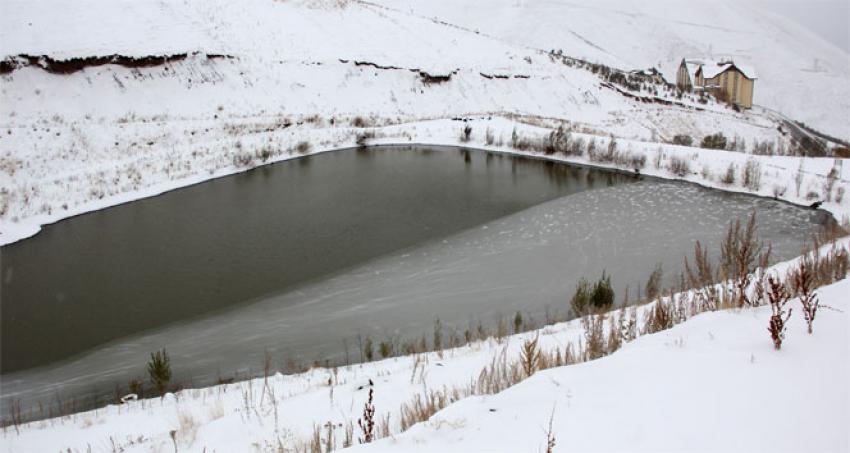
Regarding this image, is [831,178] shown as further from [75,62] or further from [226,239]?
[75,62]

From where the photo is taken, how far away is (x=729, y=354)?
3.76 metres

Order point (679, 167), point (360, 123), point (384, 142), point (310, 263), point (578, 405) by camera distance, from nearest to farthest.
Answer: point (578, 405), point (310, 263), point (679, 167), point (384, 142), point (360, 123)

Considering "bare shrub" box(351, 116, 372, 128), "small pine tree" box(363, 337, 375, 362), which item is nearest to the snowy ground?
"small pine tree" box(363, 337, 375, 362)

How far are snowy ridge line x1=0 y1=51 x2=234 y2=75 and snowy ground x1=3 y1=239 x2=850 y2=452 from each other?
1868cm

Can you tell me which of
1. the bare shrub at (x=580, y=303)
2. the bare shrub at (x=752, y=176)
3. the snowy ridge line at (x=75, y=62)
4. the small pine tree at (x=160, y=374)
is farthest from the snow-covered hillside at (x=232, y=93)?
the bare shrub at (x=580, y=303)

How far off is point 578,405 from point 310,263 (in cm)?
628

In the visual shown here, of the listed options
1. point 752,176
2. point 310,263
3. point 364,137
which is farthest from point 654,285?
point 364,137

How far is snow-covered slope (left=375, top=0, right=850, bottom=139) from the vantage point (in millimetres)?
59562

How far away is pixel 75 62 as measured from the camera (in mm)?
20281

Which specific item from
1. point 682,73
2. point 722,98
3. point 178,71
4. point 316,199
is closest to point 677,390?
point 316,199

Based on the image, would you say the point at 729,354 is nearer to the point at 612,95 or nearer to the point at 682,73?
the point at 612,95

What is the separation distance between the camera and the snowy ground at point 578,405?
2.88 metres

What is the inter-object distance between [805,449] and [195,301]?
7.13 meters

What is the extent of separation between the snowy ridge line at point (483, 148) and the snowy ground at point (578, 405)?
7.68 m
